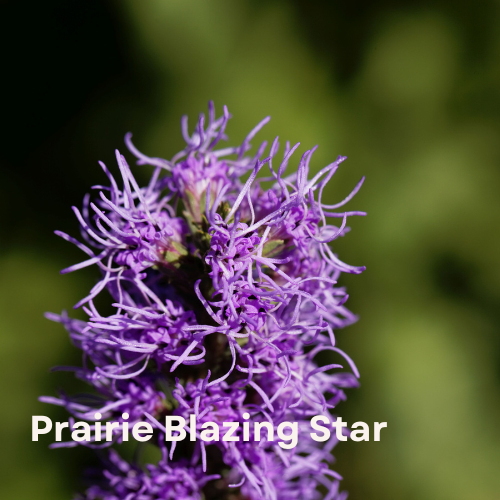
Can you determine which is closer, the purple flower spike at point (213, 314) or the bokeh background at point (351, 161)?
the purple flower spike at point (213, 314)

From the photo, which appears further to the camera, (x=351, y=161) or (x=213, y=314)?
(x=351, y=161)

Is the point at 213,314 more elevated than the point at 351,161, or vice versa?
the point at 351,161

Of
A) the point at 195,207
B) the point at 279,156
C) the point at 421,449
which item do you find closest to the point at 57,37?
the point at 279,156

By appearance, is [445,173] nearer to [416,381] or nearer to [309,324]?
[416,381]

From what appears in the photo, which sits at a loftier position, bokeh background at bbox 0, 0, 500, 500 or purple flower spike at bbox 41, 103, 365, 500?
bokeh background at bbox 0, 0, 500, 500

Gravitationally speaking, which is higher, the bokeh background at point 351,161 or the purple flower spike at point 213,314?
the bokeh background at point 351,161
